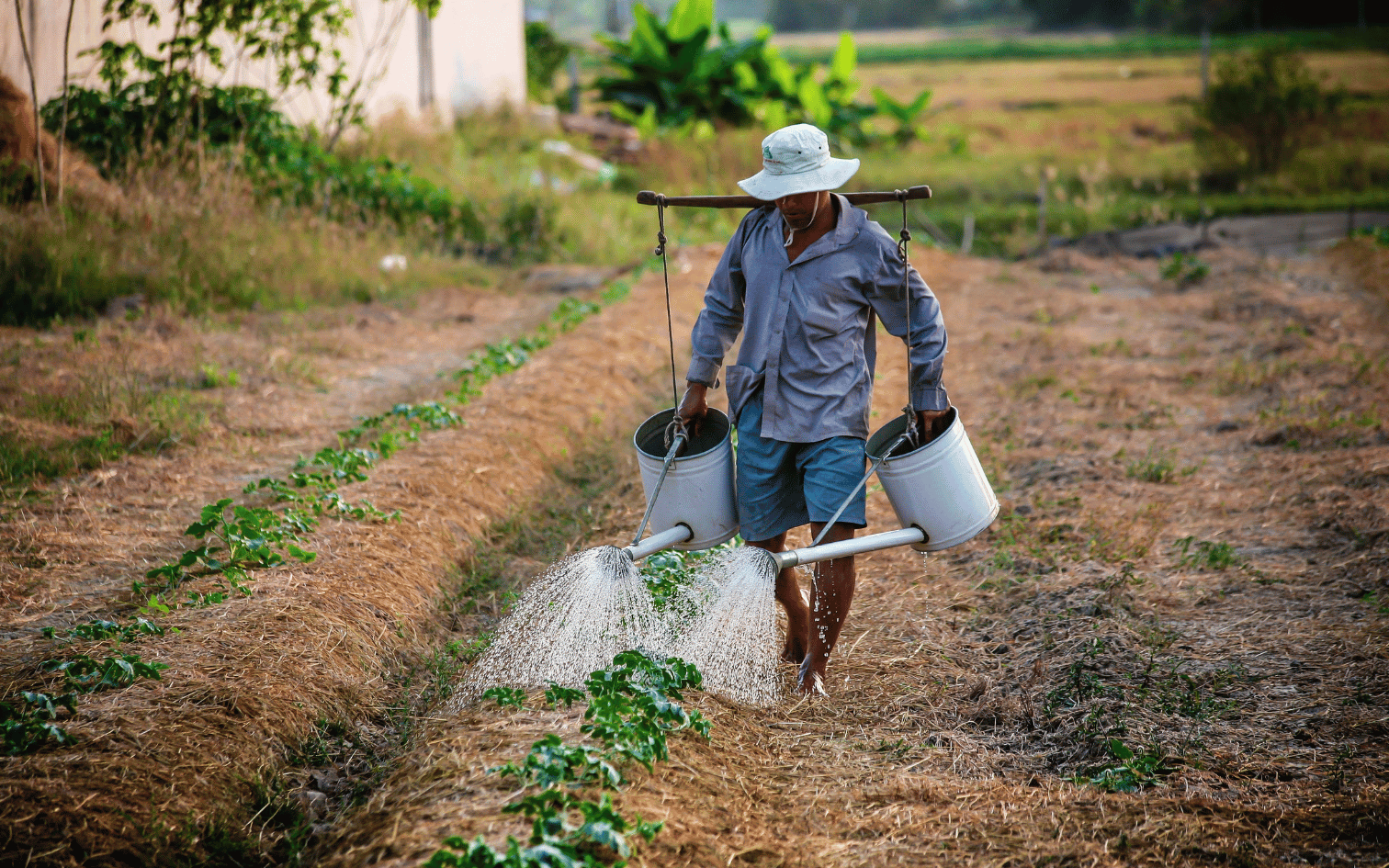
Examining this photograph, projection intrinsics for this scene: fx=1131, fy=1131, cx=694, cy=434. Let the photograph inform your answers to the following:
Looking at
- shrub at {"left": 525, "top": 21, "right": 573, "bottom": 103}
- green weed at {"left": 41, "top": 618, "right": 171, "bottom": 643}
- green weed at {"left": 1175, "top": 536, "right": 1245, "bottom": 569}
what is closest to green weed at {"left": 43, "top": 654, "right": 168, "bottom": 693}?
green weed at {"left": 41, "top": 618, "right": 171, "bottom": 643}

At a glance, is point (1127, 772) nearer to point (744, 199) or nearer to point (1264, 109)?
point (744, 199)

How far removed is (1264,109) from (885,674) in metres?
16.9

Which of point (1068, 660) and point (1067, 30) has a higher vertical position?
point (1067, 30)

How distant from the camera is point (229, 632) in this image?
3.64m

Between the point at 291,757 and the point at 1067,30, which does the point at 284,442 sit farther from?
the point at 1067,30

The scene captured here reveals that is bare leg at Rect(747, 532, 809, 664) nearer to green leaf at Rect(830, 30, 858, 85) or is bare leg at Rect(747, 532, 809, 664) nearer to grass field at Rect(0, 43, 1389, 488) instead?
grass field at Rect(0, 43, 1389, 488)

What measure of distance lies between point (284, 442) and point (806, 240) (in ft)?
12.2

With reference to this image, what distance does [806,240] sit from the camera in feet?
11.3

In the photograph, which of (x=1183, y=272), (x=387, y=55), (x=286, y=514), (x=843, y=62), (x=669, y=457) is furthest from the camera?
(x=843, y=62)

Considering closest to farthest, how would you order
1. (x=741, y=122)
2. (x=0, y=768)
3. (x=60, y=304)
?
(x=0, y=768)
(x=60, y=304)
(x=741, y=122)

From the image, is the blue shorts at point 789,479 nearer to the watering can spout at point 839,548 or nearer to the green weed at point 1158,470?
the watering can spout at point 839,548

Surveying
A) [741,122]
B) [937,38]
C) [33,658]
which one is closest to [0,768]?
[33,658]

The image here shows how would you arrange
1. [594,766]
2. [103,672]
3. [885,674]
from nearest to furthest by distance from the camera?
[594,766], [103,672], [885,674]

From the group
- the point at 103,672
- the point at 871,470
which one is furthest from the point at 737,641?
the point at 103,672
